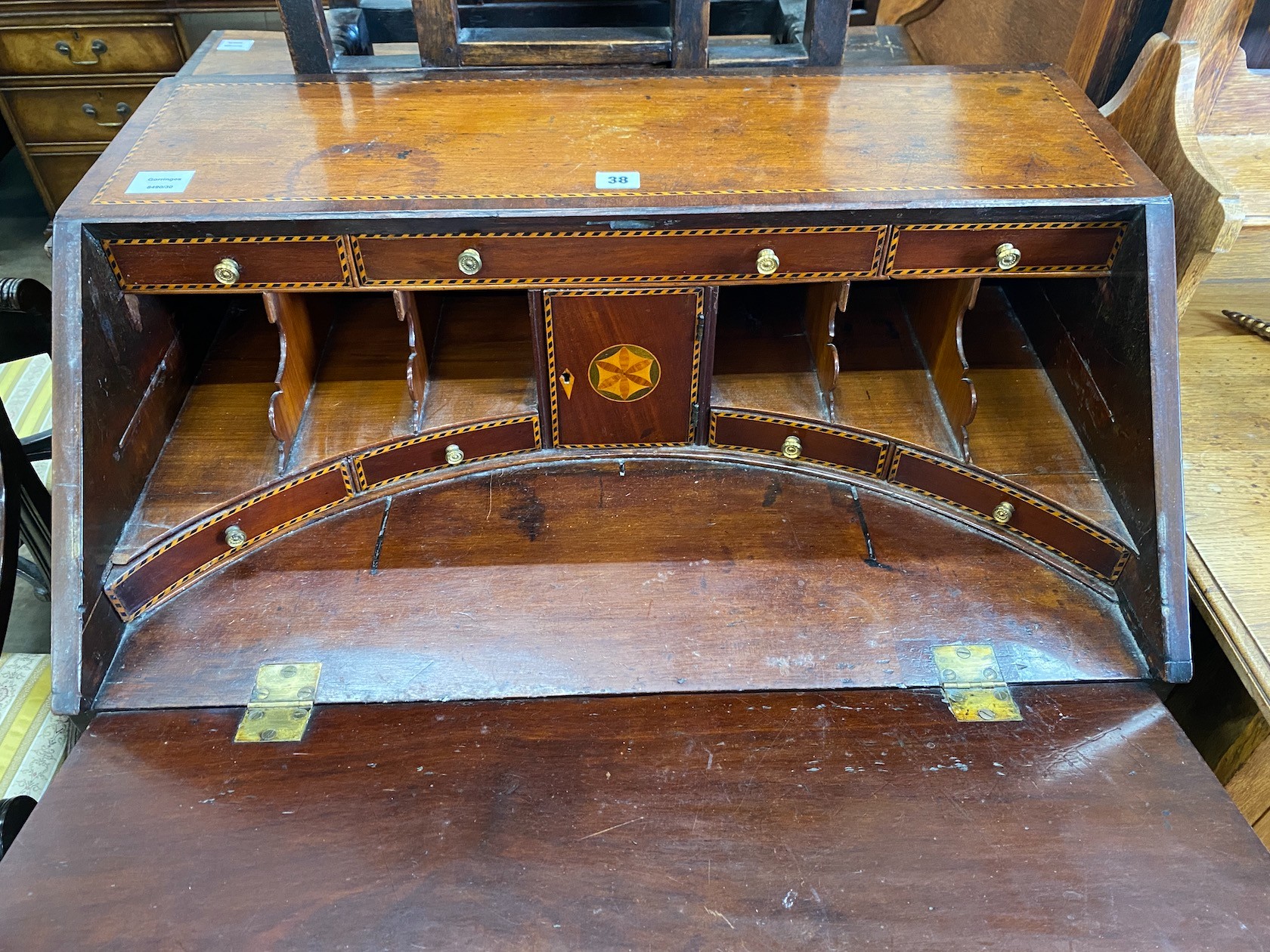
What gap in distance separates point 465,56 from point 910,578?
1.10 meters

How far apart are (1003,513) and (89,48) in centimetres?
300

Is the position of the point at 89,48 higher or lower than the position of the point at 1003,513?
higher

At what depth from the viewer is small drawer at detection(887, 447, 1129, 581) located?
1275mm

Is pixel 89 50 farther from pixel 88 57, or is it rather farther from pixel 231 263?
pixel 231 263

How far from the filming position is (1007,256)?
46.4 inches

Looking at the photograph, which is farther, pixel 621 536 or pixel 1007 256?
pixel 621 536

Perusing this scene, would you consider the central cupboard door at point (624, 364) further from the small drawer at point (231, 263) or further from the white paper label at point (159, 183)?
the white paper label at point (159, 183)

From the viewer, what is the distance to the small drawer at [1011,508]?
128 centimetres

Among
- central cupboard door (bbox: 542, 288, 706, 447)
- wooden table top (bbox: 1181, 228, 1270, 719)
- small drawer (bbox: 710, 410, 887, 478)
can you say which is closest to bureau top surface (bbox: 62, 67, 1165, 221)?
central cupboard door (bbox: 542, 288, 706, 447)

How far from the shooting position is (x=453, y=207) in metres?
1.12

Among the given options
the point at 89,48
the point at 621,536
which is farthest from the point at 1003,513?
the point at 89,48

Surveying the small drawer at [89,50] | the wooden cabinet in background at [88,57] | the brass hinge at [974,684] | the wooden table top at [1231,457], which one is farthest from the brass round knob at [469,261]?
the small drawer at [89,50]

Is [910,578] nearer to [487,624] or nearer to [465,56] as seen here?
[487,624]

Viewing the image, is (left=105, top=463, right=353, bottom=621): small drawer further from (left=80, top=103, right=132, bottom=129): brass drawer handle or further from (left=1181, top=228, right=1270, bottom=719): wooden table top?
(left=80, top=103, right=132, bottom=129): brass drawer handle
